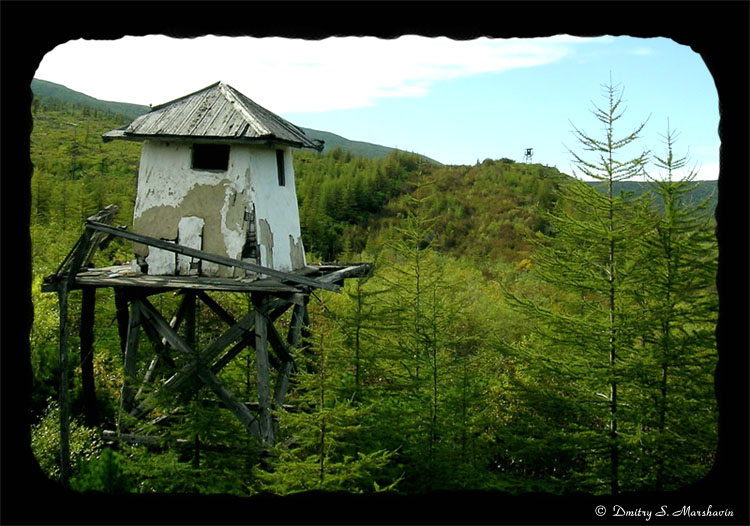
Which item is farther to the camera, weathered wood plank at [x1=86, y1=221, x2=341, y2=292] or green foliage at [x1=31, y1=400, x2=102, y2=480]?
green foliage at [x1=31, y1=400, x2=102, y2=480]

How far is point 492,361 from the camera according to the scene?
535 inches

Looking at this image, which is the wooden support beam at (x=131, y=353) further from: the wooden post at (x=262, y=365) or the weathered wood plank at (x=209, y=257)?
the weathered wood plank at (x=209, y=257)

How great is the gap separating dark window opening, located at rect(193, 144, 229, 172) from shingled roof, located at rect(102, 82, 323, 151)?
391mm

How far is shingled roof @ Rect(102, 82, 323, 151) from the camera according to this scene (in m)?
8.02

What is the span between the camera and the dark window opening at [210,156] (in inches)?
339

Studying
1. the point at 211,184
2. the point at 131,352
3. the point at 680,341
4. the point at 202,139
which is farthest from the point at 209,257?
the point at 680,341

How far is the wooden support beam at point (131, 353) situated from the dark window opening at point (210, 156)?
2762mm

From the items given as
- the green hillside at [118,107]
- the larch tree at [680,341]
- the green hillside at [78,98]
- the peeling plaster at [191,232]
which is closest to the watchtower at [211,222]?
the peeling plaster at [191,232]

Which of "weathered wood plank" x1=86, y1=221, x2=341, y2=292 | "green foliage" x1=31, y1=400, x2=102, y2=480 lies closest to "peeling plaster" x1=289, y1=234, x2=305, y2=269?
"weathered wood plank" x1=86, y1=221, x2=341, y2=292

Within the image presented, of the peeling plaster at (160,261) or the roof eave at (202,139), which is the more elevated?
the roof eave at (202,139)

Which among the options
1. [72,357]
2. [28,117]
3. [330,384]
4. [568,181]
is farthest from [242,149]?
[72,357]

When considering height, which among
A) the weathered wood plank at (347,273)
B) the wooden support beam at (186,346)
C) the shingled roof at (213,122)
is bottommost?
the wooden support beam at (186,346)

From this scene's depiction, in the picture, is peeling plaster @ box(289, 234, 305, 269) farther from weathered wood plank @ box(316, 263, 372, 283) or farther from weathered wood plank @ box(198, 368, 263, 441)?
weathered wood plank @ box(198, 368, 263, 441)

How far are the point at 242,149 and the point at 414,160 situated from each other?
61.1 metres
